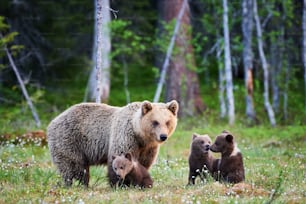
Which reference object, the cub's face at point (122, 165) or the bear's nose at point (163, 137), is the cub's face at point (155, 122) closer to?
the bear's nose at point (163, 137)

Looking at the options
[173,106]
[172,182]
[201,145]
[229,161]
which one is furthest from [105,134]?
[229,161]

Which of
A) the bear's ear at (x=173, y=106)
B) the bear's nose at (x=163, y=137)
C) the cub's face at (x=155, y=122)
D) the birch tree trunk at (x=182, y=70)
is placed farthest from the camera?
the birch tree trunk at (x=182, y=70)

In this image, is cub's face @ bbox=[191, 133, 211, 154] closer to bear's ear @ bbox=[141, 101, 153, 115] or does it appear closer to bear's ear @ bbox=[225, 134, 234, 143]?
bear's ear @ bbox=[225, 134, 234, 143]

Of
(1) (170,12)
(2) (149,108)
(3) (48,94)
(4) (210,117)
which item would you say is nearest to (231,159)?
(2) (149,108)

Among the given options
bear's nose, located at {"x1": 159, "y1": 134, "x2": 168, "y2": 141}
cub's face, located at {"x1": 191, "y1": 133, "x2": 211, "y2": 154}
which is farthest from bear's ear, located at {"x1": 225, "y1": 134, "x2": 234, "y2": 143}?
bear's nose, located at {"x1": 159, "y1": 134, "x2": 168, "y2": 141}

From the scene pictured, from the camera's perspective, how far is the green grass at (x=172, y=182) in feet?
26.7

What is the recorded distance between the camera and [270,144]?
1630 cm

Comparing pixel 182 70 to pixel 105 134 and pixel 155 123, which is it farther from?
pixel 155 123

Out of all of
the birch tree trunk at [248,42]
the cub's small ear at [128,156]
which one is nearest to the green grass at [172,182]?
the cub's small ear at [128,156]

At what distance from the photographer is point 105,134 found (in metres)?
10.1

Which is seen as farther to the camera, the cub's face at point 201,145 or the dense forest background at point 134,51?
the dense forest background at point 134,51

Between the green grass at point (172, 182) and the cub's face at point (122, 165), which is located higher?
the cub's face at point (122, 165)

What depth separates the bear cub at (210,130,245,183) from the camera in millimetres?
9586

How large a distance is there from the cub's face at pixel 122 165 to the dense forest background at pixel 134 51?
40.8 feet
